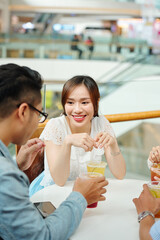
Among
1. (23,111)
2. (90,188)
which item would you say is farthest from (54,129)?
(23,111)

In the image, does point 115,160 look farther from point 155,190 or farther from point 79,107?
point 155,190

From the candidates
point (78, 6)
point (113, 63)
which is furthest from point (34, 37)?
point (78, 6)

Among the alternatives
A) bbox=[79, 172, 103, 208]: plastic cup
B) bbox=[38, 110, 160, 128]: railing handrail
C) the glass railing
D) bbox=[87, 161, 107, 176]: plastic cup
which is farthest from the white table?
the glass railing

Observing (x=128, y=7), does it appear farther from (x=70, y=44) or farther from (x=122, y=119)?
(x=122, y=119)

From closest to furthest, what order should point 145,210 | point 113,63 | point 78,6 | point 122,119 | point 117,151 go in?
point 145,210, point 117,151, point 122,119, point 113,63, point 78,6

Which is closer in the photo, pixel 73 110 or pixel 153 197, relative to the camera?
pixel 153 197

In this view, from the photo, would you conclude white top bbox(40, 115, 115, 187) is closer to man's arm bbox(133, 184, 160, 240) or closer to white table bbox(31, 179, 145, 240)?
white table bbox(31, 179, 145, 240)

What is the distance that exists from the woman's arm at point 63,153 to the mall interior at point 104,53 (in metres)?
0.56

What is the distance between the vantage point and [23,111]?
1.13m

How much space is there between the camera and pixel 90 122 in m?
2.24

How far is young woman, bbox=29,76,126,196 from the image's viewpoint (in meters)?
1.86

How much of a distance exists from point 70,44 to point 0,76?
13.6 meters

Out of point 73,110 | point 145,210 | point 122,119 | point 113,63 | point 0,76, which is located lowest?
point 113,63

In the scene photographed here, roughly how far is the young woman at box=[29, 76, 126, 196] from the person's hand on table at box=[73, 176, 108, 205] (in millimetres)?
436
